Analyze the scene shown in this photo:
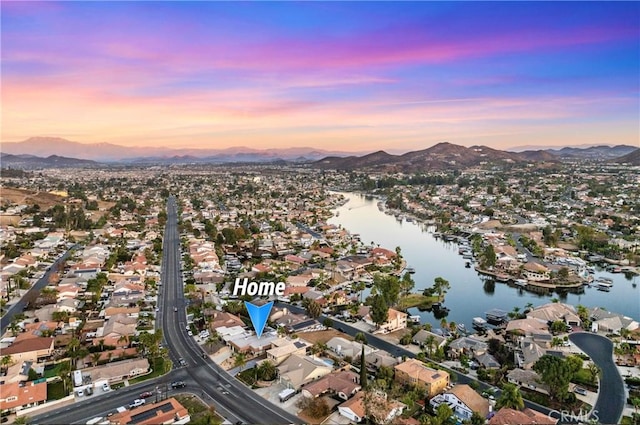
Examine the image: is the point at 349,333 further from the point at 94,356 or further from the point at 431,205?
the point at 431,205

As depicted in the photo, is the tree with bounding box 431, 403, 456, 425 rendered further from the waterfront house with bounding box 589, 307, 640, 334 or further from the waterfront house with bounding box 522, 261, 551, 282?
the waterfront house with bounding box 522, 261, 551, 282

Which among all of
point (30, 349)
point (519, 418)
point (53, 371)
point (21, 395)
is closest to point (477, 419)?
point (519, 418)

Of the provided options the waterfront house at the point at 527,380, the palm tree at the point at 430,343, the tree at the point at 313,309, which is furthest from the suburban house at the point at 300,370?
the waterfront house at the point at 527,380

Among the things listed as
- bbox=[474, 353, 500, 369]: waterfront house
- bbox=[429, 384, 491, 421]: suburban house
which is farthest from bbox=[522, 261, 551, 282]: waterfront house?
bbox=[429, 384, 491, 421]: suburban house

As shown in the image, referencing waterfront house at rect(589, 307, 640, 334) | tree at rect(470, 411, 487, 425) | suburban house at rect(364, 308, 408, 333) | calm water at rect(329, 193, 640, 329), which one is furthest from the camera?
calm water at rect(329, 193, 640, 329)

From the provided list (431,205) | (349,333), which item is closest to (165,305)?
(349,333)

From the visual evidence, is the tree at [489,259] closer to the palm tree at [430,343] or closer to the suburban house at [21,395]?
the palm tree at [430,343]
